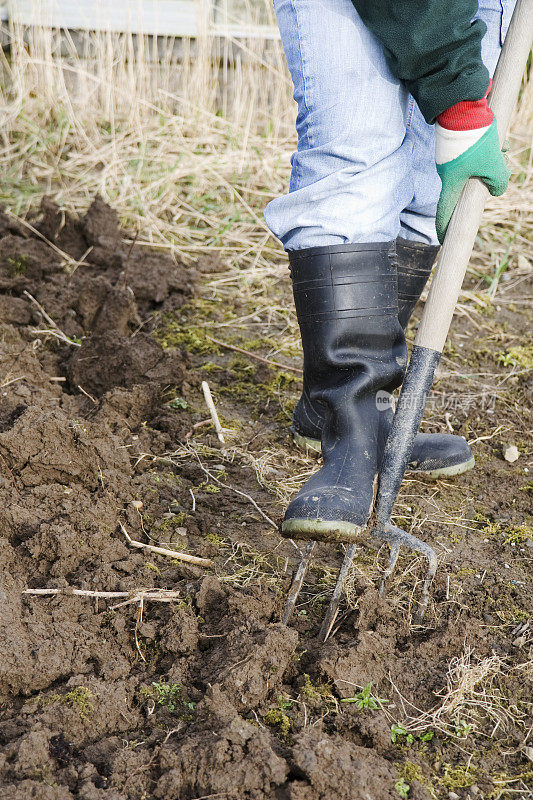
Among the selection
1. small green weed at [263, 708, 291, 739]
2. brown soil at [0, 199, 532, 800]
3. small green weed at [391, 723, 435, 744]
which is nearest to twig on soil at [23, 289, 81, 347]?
brown soil at [0, 199, 532, 800]

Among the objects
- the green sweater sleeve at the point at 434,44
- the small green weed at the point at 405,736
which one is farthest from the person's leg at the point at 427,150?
the small green weed at the point at 405,736

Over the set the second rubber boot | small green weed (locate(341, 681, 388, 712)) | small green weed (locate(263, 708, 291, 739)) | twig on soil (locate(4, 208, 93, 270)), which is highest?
the second rubber boot

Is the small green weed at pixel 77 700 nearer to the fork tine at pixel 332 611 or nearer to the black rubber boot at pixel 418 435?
the fork tine at pixel 332 611

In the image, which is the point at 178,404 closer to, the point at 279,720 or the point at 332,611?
the point at 332,611

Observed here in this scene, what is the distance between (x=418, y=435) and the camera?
216 centimetres

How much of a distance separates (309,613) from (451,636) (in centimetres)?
30

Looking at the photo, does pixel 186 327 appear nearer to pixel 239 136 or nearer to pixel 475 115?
pixel 475 115

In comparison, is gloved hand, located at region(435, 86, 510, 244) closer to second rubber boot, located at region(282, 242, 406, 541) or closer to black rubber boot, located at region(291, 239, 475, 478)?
second rubber boot, located at region(282, 242, 406, 541)

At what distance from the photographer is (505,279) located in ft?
11.6

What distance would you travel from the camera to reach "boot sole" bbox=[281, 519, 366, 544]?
4.97ft

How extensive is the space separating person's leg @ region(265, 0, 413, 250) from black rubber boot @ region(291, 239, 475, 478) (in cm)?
36

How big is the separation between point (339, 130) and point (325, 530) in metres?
0.89

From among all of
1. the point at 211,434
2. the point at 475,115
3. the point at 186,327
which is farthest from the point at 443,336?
the point at 186,327

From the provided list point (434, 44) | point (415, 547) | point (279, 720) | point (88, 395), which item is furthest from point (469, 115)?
point (88, 395)
